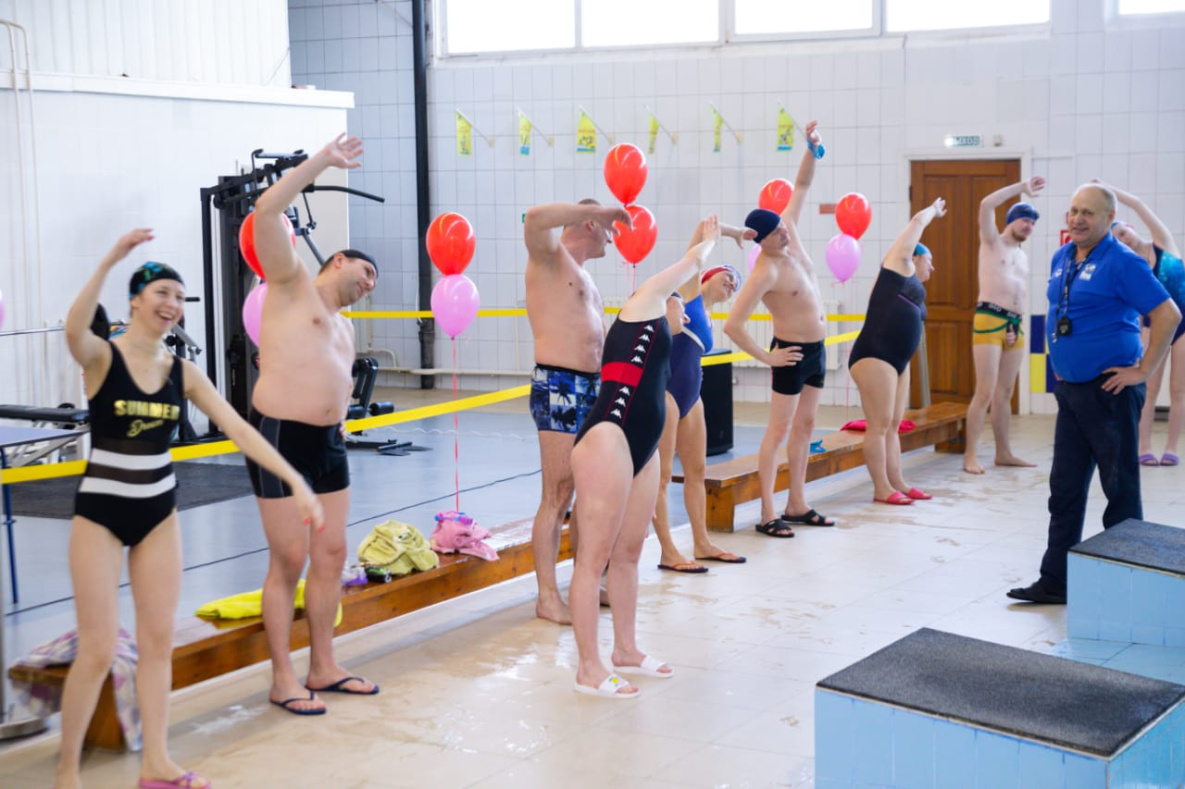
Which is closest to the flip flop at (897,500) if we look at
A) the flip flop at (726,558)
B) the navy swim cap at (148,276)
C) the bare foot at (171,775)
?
the flip flop at (726,558)

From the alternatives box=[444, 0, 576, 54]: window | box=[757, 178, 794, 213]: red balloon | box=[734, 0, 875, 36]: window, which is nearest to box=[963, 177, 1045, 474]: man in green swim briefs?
box=[757, 178, 794, 213]: red balloon

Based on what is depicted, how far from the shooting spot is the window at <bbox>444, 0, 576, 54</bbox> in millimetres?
13008

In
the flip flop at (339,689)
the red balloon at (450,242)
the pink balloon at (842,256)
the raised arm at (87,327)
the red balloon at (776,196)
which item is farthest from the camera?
the pink balloon at (842,256)

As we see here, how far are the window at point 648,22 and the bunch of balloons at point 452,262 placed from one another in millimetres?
6858

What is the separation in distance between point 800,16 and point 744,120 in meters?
1.05

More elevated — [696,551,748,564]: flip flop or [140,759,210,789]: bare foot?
[140,759,210,789]: bare foot

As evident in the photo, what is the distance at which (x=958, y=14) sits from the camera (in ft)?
37.8

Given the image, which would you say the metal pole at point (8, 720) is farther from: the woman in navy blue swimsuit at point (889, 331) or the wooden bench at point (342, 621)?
the woman in navy blue swimsuit at point (889, 331)

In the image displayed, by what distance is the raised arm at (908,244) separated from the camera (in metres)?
7.11

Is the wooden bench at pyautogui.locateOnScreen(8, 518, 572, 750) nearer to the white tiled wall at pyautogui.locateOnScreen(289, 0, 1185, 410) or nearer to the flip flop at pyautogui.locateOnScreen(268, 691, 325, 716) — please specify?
the flip flop at pyautogui.locateOnScreen(268, 691, 325, 716)

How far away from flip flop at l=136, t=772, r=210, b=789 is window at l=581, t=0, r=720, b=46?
990 centimetres

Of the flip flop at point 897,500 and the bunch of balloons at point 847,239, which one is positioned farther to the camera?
the bunch of balloons at point 847,239

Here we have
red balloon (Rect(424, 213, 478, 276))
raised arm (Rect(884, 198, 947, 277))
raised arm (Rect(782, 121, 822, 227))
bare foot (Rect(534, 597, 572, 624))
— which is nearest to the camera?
bare foot (Rect(534, 597, 572, 624))

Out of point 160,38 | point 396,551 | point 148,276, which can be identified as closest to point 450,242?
point 396,551
